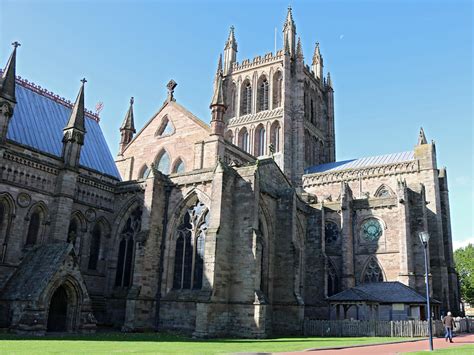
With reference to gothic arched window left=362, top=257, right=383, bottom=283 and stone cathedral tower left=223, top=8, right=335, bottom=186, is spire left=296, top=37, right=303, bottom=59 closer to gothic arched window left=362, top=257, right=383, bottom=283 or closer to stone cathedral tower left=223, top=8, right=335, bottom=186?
stone cathedral tower left=223, top=8, right=335, bottom=186

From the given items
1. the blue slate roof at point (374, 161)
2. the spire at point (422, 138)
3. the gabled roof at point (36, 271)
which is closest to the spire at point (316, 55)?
the blue slate roof at point (374, 161)

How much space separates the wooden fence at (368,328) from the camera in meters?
29.3

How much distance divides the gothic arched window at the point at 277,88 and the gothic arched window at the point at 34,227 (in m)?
41.5

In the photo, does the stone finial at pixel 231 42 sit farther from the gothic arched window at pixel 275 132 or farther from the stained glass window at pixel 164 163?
the stained glass window at pixel 164 163

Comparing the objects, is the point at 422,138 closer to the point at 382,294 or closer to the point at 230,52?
the point at 382,294

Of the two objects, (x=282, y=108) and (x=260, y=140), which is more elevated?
(x=282, y=108)

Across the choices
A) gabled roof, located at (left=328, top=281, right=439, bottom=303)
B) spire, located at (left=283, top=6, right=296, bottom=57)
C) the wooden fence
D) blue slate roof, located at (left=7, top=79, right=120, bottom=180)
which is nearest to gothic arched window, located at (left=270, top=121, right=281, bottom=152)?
spire, located at (left=283, top=6, right=296, bottom=57)

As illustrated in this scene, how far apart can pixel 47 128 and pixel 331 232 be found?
25.9 m

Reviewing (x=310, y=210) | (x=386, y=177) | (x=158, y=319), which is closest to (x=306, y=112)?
(x=386, y=177)

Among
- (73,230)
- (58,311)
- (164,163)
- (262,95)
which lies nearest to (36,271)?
(58,311)

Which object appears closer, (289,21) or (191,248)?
(191,248)

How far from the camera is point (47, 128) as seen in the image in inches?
1315

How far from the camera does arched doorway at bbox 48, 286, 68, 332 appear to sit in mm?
25469

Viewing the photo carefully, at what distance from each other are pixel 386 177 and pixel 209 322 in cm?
3102
